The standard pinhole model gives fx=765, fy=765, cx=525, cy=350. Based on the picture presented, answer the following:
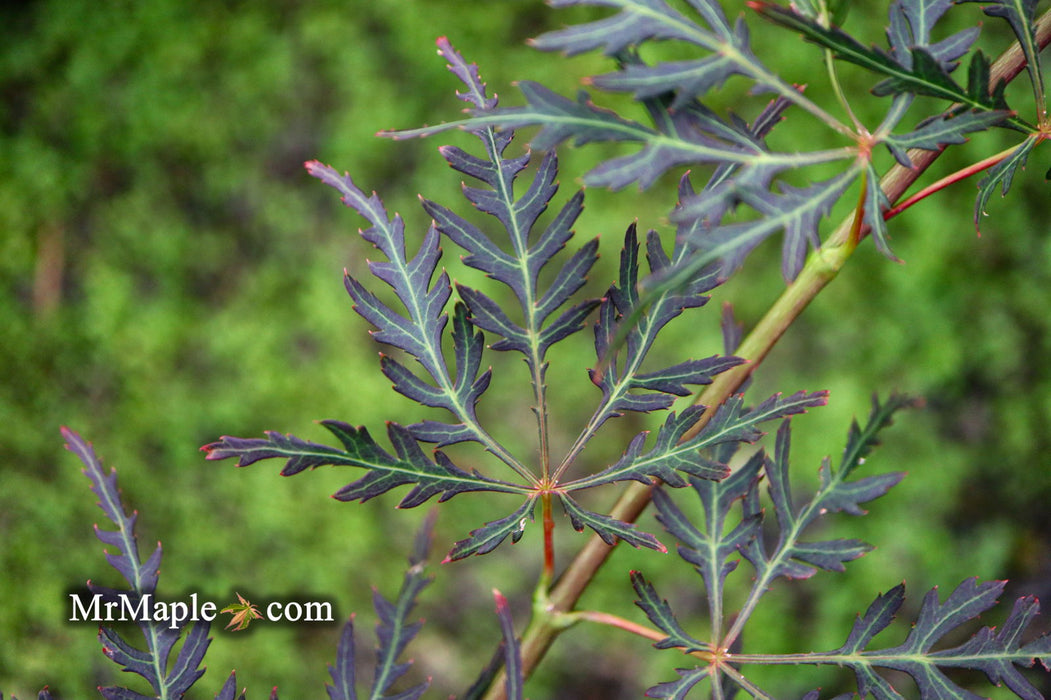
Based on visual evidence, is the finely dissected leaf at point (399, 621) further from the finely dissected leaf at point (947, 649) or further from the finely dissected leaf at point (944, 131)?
the finely dissected leaf at point (944, 131)

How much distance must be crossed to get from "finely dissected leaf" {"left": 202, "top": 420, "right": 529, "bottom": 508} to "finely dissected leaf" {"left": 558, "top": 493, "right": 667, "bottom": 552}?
0.18 ft

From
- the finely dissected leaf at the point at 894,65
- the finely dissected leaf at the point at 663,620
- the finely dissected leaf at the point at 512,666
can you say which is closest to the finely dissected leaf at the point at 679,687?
the finely dissected leaf at the point at 663,620

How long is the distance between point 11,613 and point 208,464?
561mm

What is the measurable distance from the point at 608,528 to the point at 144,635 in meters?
0.46

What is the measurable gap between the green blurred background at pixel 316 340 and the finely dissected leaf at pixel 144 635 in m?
1.18

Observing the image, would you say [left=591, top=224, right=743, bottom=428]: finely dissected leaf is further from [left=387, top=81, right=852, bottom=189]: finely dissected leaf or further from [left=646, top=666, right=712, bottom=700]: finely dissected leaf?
[left=646, top=666, right=712, bottom=700]: finely dissected leaf

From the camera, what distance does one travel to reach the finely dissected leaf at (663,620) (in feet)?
2.38

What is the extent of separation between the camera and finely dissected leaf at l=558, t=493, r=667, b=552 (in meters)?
0.71

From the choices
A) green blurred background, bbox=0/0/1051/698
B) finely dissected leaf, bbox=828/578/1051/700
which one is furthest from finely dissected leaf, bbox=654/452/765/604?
green blurred background, bbox=0/0/1051/698

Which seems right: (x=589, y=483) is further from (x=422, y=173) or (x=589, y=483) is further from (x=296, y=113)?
(x=296, y=113)

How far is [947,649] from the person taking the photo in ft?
2.30

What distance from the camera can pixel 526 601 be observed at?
2098 mm

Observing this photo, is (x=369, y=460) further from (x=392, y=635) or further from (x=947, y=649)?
(x=947, y=649)

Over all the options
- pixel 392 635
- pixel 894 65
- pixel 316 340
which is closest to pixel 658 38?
pixel 894 65
